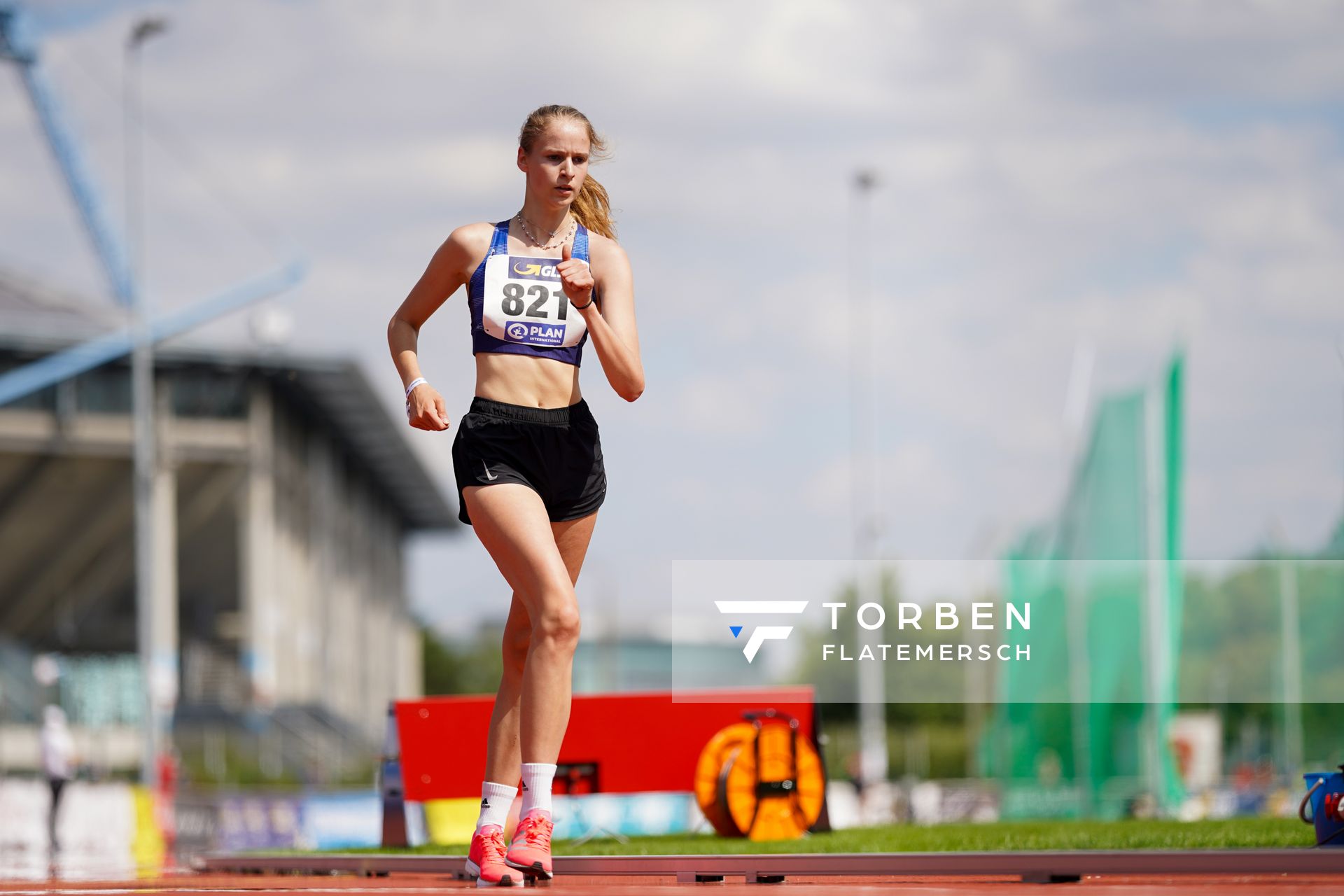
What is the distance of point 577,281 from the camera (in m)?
5.26

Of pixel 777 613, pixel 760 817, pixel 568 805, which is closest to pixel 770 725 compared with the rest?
pixel 760 817

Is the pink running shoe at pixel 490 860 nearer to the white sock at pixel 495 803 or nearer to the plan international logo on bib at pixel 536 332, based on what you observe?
the white sock at pixel 495 803

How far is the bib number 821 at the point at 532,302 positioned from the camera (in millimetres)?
5469

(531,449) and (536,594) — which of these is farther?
(531,449)

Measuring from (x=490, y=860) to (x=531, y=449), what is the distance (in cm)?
123

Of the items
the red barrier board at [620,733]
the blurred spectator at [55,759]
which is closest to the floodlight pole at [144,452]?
the blurred spectator at [55,759]

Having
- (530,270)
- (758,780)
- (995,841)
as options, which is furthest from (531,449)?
(758,780)

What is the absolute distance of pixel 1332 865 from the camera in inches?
201

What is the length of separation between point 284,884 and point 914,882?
7.77ft

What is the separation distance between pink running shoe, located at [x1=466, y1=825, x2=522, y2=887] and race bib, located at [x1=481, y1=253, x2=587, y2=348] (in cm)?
149

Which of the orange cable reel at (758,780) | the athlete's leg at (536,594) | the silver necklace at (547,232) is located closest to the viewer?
the athlete's leg at (536,594)

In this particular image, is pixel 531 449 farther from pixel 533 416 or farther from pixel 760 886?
pixel 760 886

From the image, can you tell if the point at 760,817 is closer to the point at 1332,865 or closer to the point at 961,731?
the point at 1332,865

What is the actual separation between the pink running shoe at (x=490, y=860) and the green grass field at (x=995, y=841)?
1.11m
